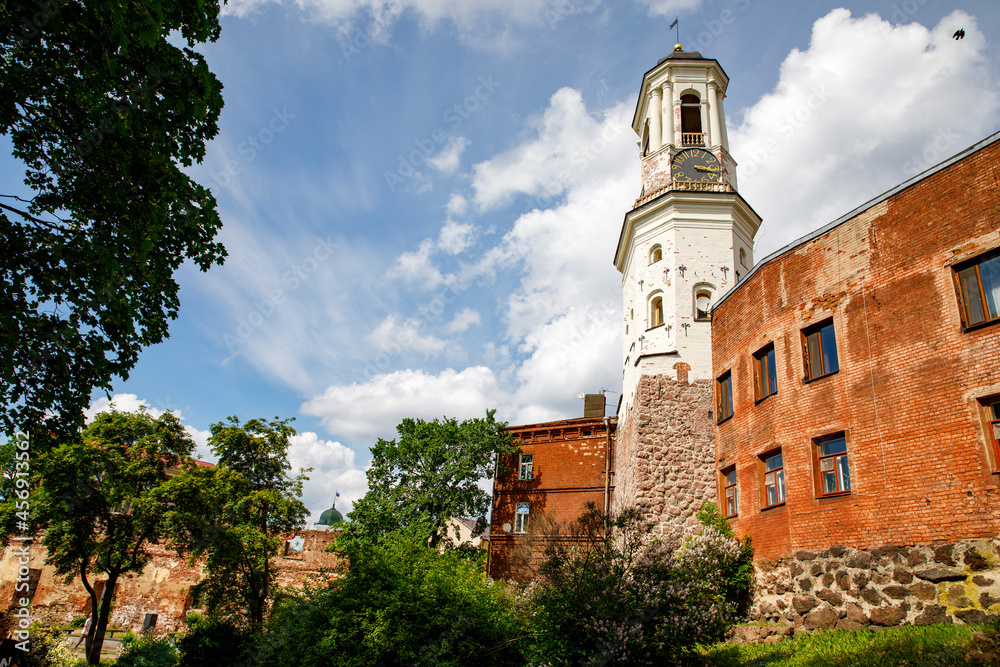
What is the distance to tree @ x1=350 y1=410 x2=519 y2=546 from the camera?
28344mm

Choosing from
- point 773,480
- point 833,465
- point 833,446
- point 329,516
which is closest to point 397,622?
point 773,480

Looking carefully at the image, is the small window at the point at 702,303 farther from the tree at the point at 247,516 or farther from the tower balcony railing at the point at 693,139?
the tree at the point at 247,516

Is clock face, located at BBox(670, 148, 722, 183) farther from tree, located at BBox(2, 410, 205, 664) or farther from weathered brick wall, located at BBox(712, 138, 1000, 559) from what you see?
tree, located at BBox(2, 410, 205, 664)

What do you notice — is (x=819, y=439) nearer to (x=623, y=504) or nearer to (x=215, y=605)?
(x=623, y=504)

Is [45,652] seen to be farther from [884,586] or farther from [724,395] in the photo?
[884,586]

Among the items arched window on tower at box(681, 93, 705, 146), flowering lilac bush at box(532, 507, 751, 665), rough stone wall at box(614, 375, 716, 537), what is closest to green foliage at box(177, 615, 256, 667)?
flowering lilac bush at box(532, 507, 751, 665)

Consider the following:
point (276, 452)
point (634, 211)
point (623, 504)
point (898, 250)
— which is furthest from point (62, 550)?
point (898, 250)

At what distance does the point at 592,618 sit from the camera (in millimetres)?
11031

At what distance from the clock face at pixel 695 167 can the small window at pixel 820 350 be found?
33.8 ft

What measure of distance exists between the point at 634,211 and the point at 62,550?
25954mm

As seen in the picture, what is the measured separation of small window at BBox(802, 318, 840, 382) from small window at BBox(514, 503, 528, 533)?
744 inches

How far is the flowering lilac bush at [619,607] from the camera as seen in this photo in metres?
10.9

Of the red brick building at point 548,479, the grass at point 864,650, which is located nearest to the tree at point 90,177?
the grass at point 864,650

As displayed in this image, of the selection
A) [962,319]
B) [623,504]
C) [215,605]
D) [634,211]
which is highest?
[634,211]
